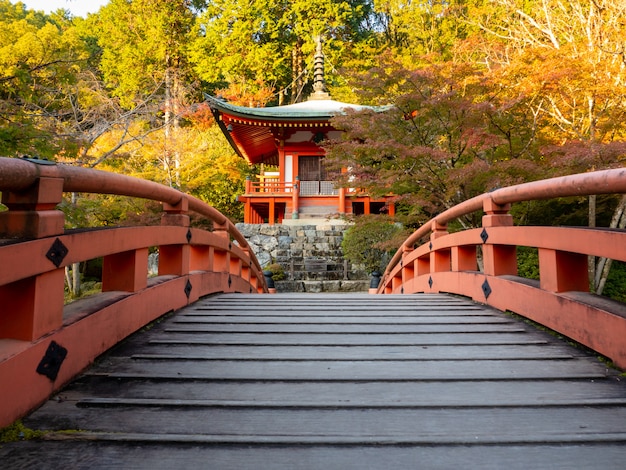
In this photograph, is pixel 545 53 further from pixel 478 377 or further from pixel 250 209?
pixel 250 209

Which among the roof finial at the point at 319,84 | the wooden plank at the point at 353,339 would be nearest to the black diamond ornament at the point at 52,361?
the wooden plank at the point at 353,339

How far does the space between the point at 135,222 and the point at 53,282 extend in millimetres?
10601

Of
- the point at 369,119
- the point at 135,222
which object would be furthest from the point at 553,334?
the point at 135,222

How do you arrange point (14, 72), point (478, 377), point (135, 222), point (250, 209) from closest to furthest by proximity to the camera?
point (478, 377)
point (14, 72)
point (135, 222)
point (250, 209)

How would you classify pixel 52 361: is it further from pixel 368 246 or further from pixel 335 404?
pixel 368 246

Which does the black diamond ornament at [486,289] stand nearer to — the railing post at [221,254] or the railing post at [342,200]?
the railing post at [221,254]

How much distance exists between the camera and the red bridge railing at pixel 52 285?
1.37 meters

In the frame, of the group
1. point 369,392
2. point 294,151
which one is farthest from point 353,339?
point 294,151

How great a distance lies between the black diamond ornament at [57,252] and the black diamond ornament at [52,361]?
32 cm

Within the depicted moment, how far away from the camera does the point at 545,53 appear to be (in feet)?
20.5

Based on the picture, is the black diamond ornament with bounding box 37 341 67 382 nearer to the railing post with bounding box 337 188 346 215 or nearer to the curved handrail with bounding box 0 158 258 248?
the curved handrail with bounding box 0 158 258 248

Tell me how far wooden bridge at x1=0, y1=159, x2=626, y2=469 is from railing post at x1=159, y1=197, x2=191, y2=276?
259 millimetres

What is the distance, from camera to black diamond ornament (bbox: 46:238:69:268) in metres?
1.53

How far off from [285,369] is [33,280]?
3.51ft
